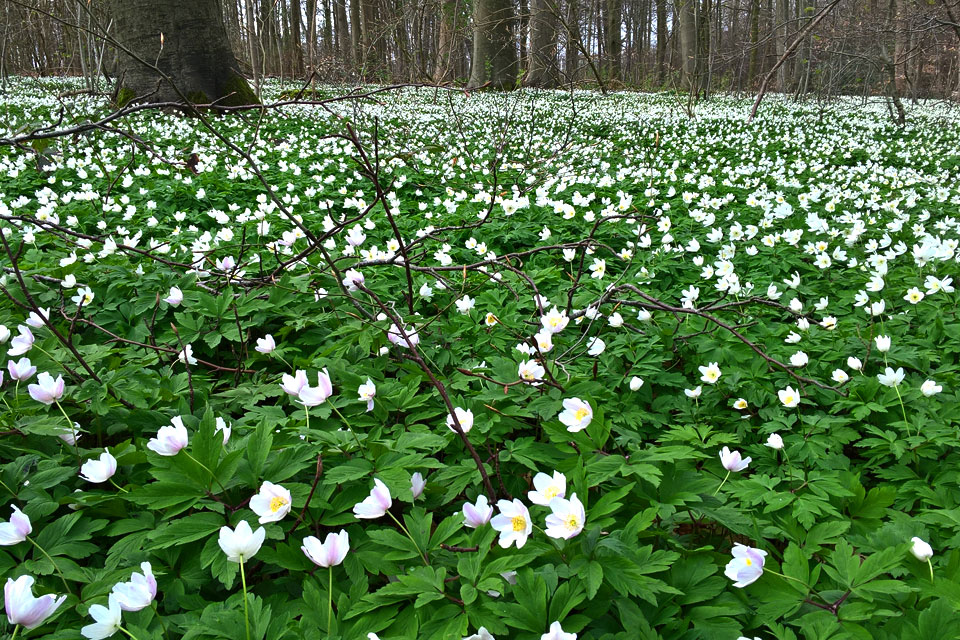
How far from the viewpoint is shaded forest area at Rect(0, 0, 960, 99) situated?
40.8ft

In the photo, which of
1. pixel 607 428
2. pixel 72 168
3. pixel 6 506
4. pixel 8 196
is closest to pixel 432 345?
pixel 607 428

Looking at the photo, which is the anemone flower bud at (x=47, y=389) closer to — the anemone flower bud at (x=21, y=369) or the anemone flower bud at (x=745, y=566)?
the anemone flower bud at (x=21, y=369)

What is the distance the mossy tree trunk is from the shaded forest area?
1.01ft

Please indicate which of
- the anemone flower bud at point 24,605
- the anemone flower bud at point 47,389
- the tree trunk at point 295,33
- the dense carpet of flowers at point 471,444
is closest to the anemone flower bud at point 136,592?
the dense carpet of flowers at point 471,444

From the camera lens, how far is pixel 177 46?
954cm

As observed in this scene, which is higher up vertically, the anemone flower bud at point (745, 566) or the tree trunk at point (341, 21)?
the tree trunk at point (341, 21)

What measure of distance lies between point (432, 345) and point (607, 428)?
1.07 m

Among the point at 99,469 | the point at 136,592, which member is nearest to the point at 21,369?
the point at 99,469

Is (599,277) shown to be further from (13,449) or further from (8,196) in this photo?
(8,196)

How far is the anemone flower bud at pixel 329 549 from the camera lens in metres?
1.20

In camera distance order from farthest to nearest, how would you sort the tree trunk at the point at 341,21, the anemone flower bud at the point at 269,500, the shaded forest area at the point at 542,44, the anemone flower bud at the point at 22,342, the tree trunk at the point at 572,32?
the tree trunk at the point at 341,21, the shaded forest area at the point at 542,44, the tree trunk at the point at 572,32, the anemone flower bud at the point at 22,342, the anemone flower bud at the point at 269,500

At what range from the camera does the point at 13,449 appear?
5.37 feet

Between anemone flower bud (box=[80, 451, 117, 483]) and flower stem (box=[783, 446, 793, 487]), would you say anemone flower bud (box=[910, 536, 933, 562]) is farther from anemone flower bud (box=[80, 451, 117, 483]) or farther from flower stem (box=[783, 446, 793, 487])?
anemone flower bud (box=[80, 451, 117, 483])

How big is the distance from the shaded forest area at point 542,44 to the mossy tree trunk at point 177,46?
1.01 ft
